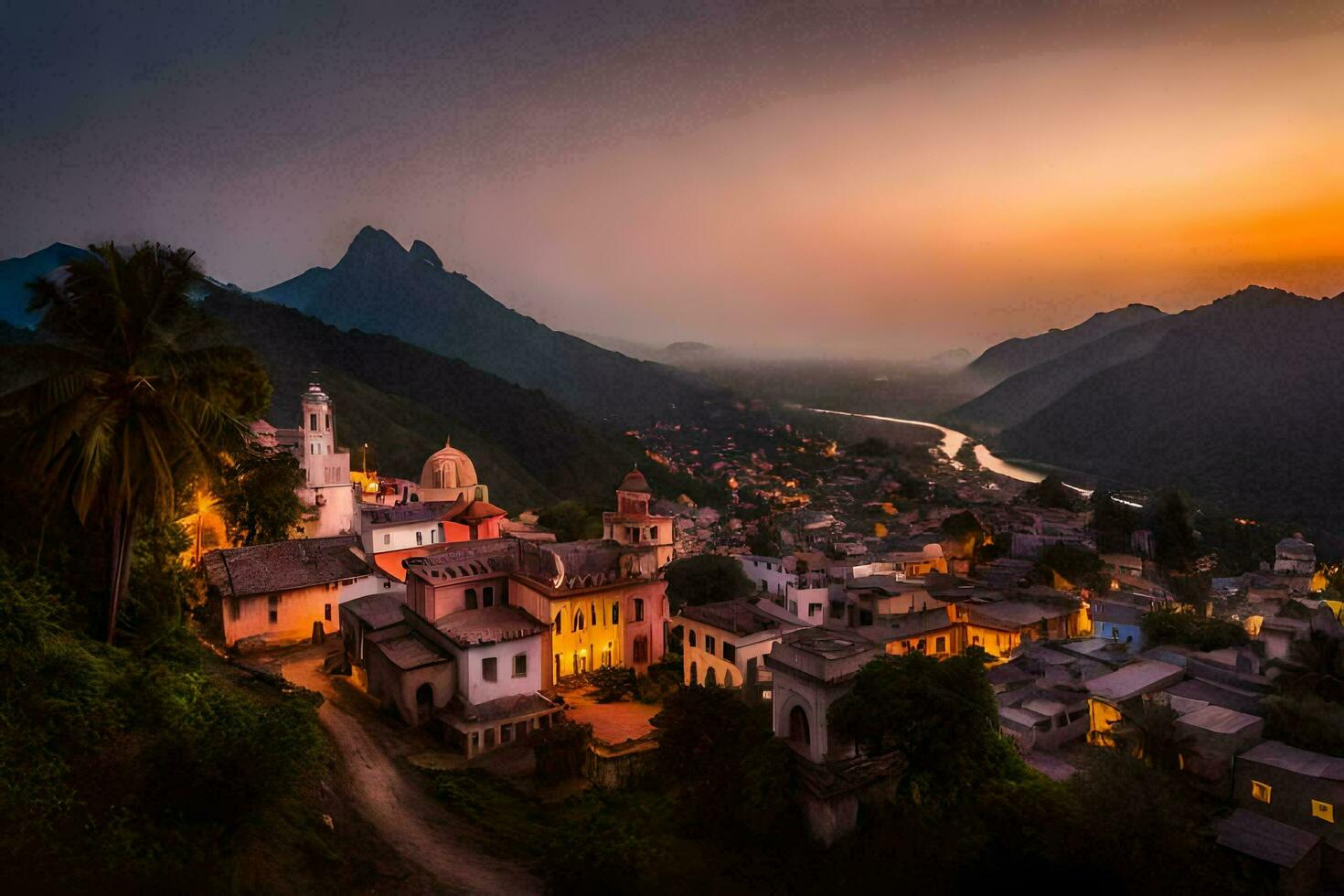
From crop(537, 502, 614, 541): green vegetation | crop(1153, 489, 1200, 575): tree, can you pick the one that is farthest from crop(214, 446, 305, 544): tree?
crop(1153, 489, 1200, 575): tree

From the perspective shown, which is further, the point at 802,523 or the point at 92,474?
the point at 802,523

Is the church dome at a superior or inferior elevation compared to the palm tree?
inferior

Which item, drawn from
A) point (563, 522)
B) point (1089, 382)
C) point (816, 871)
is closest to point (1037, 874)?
point (816, 871)

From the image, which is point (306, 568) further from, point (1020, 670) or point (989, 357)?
point (989, 357)

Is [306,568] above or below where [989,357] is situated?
below

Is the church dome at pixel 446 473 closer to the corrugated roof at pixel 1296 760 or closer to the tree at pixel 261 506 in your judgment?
the tree at pixel 261 506

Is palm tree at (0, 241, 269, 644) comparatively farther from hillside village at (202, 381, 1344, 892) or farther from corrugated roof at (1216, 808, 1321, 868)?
corrugated roof at (1216, 808, 1321, 868)

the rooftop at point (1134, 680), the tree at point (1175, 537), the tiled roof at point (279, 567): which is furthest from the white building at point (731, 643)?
the tree at point (1175, 537)
